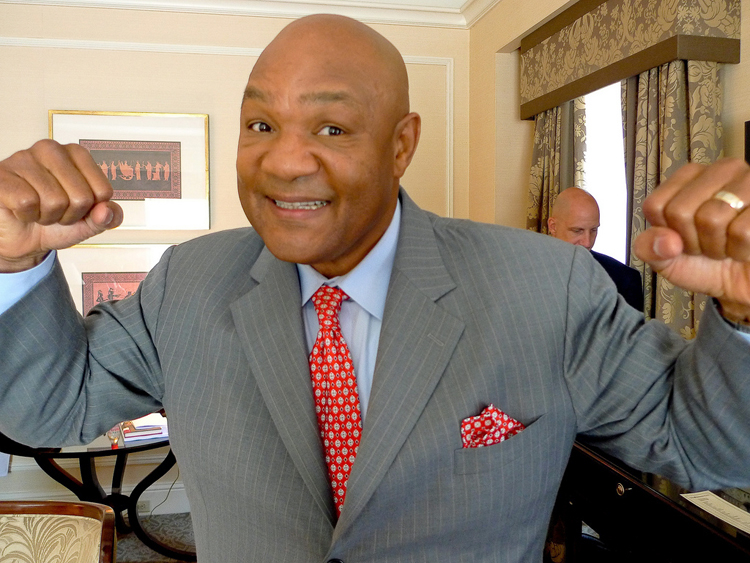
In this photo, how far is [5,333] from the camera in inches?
37.5

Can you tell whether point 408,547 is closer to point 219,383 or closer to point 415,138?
point 219,383

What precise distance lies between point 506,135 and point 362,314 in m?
3.46

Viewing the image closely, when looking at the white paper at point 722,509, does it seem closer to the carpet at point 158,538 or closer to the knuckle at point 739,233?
the knuckle at point 739,233

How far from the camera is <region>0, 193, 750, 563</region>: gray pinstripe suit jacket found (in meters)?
0.98

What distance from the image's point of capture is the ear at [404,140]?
1161 mm

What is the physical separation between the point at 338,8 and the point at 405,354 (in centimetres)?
400

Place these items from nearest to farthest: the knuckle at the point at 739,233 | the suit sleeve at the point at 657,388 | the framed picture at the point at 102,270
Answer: the knuckle at the point at 739,233 < the suit sleeve at the point at 657,388 < the framed picture at the point at 102,270

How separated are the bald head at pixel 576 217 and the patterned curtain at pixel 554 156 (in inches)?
7.6

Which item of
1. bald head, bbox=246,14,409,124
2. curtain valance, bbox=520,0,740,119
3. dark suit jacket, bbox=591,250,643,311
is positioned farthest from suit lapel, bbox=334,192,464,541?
dark suit jacket, bbox=591,250,643,311

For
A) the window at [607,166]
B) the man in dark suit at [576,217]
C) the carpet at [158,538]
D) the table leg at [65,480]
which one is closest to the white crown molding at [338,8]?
the window at [607,166]

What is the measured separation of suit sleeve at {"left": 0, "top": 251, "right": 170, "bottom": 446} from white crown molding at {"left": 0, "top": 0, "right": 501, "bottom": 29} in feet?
12.2

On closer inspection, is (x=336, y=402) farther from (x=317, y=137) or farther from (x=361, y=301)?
(x=317, y=137)

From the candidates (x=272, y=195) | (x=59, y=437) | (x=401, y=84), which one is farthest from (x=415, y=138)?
(x=59, y=437)

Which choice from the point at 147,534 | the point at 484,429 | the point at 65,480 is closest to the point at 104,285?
the point at 65,480
